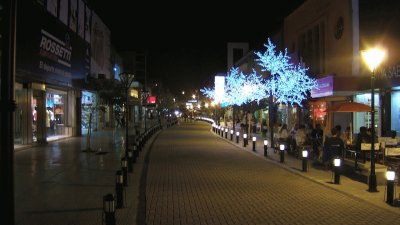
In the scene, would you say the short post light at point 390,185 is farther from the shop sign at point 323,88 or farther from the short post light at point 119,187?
the shop sign at point 323,88

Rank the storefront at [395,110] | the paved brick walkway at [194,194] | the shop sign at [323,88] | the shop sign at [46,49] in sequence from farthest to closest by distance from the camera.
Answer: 1. the shop sign at [323,88]
2. the shop sign at [46,49]
3. the storefront at [395,110]
4. the paved brick walkway at [194,194]

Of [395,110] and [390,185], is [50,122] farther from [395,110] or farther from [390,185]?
[390,185]

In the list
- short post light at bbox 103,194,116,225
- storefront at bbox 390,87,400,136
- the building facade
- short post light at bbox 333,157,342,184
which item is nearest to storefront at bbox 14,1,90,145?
the building facade

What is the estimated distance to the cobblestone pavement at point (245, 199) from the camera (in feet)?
31.0

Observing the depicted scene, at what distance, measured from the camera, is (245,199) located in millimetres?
11539

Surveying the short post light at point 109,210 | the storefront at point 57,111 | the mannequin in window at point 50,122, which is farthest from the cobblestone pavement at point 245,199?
the storefront at point 57,111

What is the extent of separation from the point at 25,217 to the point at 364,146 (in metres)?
10.7

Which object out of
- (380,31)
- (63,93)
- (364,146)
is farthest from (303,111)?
(364,146)

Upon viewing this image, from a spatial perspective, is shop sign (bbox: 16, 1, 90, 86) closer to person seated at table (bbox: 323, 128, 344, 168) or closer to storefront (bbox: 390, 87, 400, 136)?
person seated at table (bbox: 323, 128, 344, 168)

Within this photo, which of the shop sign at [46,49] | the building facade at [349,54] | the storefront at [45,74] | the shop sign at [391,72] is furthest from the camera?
the storefront at [45,74]

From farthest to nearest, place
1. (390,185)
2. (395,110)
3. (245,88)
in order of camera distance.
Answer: (245,88), (395,110), (390,185)

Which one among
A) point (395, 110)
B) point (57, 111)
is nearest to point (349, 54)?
point (395, 110)

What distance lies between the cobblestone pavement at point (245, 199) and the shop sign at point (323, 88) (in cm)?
981

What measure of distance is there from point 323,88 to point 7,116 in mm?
25251
